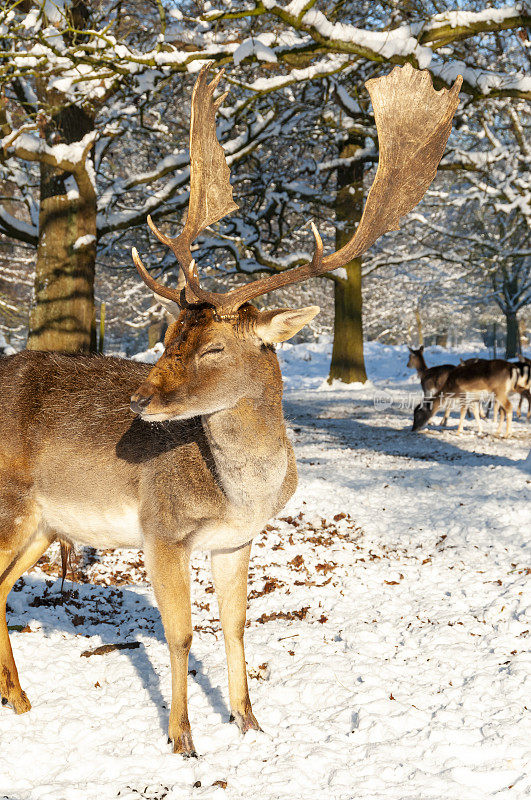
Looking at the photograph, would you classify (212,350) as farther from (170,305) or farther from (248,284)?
(170,305)

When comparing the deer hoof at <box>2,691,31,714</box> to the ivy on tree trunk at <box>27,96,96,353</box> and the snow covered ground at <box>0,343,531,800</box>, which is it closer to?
the snow covered ground at <box>0,343,531,800</box>

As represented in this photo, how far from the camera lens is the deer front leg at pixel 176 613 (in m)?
3.29

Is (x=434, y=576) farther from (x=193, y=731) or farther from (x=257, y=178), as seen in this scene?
(x=257, y=178)

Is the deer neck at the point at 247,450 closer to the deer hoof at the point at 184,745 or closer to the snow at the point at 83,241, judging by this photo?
the deer hoof at the point at 184,745

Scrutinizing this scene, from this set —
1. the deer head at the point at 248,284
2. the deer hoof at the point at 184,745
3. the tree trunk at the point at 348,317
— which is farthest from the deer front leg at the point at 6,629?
the tree trunk at the point at 348,317

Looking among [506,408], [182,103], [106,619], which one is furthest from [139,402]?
[182,103]

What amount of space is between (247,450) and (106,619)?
2.27m

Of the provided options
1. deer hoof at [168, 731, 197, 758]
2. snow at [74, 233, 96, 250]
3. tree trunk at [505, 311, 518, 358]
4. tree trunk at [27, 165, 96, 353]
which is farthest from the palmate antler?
tree trunk at [505, 311, 518, 358]

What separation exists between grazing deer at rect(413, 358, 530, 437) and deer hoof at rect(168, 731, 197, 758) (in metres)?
11.2

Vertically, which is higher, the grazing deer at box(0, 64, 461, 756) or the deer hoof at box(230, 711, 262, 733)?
the grazing deer at box(0, 64, 461, 756)

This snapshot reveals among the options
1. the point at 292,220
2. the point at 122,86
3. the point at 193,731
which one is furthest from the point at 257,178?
the point at 193,731

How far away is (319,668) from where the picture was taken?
404 centimetres

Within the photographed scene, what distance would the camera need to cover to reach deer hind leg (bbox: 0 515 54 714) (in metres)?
3.63

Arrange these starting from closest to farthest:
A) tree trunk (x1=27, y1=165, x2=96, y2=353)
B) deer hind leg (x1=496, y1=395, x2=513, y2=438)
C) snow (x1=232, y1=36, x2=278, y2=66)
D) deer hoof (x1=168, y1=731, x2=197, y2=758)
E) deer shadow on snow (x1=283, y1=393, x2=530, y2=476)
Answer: deer hoof (x1=168, y1=731, x2=197, y2=758), snow (x1=232, y1=36, x2=278, y2=66), tree trunk (x1=27, y1=165, x2=96, y2=353), deer shadow on snow (x1=283, y1=393, x2=530, y2=476), deer hind leg (x1=496, y1=395, x2=513, y2=438)
